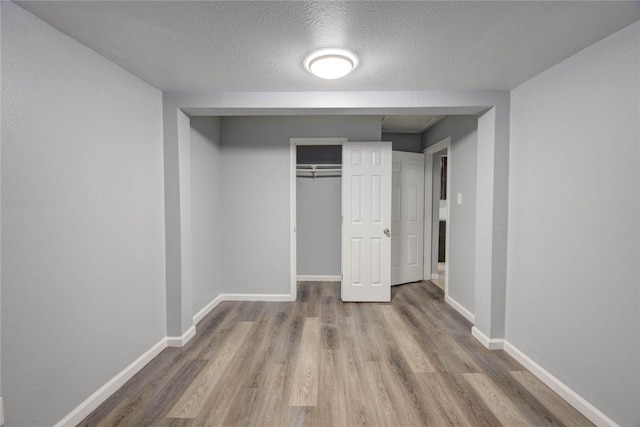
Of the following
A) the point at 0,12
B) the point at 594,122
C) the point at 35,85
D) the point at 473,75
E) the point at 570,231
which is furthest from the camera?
the point at 473,75

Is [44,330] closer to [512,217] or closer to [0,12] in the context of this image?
[0,12]

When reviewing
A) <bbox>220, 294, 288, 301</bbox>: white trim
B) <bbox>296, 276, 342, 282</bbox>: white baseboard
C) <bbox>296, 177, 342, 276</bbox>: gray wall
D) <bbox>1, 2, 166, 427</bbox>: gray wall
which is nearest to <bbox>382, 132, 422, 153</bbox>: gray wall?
<bbox>296, 177, 342, 276</bbox>: gray wall

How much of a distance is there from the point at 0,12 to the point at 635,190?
3.18 meters

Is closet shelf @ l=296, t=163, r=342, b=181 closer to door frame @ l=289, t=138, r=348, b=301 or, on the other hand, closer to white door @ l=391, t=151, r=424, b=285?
door frame @ l=289, t=138, r=348, b=301

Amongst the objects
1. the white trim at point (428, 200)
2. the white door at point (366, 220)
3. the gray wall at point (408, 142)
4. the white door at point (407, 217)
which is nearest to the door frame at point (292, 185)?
the white door at point (366, 220)

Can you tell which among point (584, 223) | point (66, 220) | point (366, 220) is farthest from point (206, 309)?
point (584, 223)

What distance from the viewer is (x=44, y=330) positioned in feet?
4.83

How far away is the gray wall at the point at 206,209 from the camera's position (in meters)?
2.95

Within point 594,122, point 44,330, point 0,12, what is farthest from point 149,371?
point 594,122

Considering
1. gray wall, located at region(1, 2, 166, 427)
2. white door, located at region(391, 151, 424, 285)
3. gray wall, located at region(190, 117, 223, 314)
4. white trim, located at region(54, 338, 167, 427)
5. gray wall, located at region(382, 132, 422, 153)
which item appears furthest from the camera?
gray wall, located at region(382, 132, 422, 153)

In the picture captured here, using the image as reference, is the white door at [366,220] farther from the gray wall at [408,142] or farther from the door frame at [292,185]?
the gray wall at [408,142]

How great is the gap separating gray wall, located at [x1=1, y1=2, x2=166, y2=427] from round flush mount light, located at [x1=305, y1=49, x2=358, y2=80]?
1.35 m

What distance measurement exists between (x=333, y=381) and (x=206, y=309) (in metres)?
1.83

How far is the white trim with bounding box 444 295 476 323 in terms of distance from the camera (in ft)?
9.99
